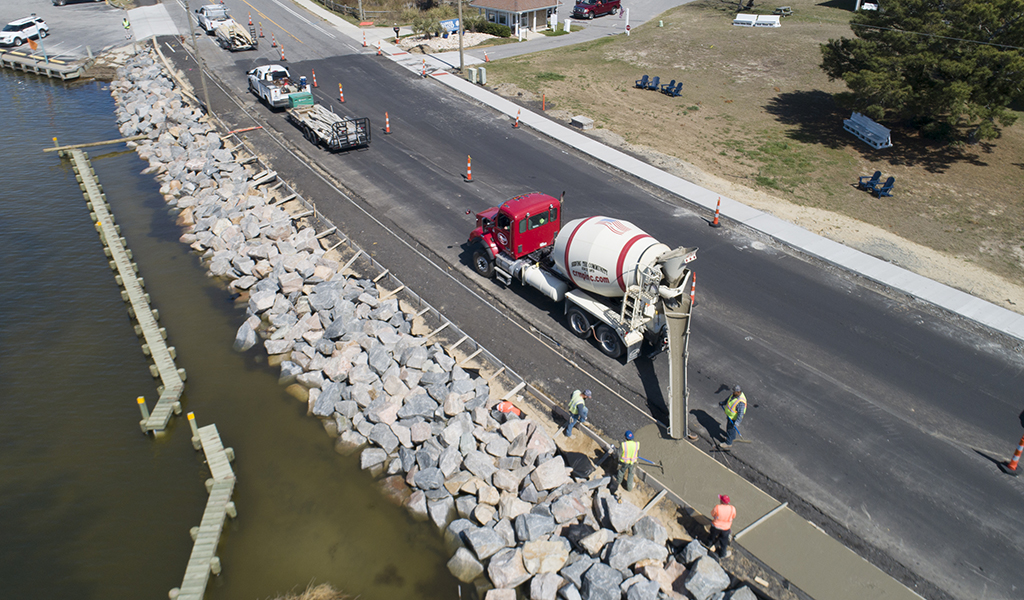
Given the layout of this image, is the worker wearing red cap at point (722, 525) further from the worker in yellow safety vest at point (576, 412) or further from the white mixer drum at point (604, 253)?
the white mixer drum at point (604, 253)

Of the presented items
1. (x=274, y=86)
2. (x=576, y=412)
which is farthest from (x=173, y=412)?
(x=274, y=86)

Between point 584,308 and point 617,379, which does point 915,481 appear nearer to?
point 617,379

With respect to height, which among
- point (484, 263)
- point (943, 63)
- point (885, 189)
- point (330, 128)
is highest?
point (943, 63)

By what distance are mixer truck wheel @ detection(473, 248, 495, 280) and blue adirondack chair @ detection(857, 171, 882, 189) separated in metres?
19.3

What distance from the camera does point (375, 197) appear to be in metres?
26.6

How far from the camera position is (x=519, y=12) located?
52781 millimetres

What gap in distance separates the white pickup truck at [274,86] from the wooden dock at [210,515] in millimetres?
23580

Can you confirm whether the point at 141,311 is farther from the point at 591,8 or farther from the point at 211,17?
the point at 591,8

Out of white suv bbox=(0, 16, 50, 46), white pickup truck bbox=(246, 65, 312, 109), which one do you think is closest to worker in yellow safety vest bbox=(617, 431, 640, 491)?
white pickup truck bbox=(246, 65, 312, 109)

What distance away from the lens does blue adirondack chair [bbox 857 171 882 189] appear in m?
28.0

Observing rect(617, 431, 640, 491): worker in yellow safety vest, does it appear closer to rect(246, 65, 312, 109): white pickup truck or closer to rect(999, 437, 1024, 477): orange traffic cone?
rect(999, 437, 1024, 477): orange traffic cone

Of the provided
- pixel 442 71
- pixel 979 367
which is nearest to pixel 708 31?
pixel 442 71

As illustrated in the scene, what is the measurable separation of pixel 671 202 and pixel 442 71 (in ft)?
78.8

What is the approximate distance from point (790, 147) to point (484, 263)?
21.1 m
